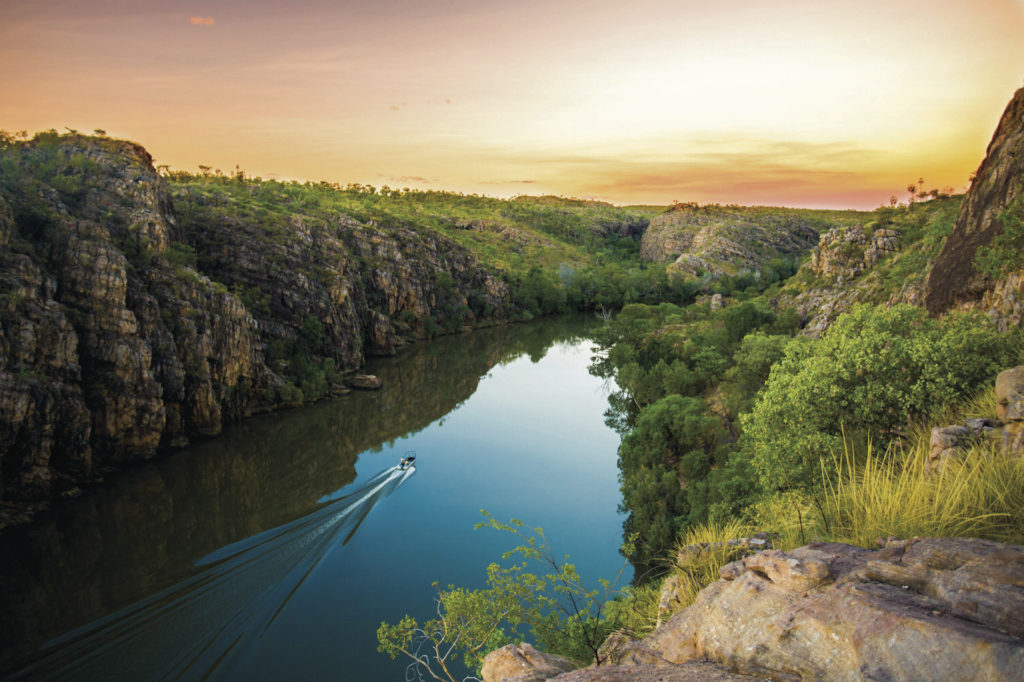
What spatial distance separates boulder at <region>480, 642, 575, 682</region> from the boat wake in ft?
42.0

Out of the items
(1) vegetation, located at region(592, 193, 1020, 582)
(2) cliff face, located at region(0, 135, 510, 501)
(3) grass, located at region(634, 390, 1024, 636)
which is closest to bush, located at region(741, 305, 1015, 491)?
(1) vegetation, located at region(592, 193, 1020, 582)

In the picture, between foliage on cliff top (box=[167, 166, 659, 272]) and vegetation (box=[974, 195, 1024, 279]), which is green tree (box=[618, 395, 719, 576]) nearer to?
vegetation (box=[974, 195, 1024, 279])

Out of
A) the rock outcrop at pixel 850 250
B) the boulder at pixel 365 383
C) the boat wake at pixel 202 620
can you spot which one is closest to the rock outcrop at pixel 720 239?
the rock outcrop at pixel 850 250

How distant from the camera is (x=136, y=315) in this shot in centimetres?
3325

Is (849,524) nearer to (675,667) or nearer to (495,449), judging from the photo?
(675,667)

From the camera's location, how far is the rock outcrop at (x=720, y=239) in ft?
389

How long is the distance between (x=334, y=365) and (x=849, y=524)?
48214mm

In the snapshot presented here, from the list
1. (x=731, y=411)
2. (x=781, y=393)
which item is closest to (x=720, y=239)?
(x=731, y=411)

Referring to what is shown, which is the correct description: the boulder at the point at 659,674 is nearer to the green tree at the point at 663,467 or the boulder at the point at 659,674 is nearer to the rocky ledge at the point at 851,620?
the rocky ledge at the point at 851,620

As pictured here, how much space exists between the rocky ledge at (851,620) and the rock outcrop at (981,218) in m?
16.7

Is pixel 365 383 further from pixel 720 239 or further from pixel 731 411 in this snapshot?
pixel 720 239

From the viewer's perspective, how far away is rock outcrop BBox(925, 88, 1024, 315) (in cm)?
1822

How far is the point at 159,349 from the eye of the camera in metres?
33.6

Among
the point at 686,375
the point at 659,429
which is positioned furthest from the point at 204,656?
the point at 686,375
